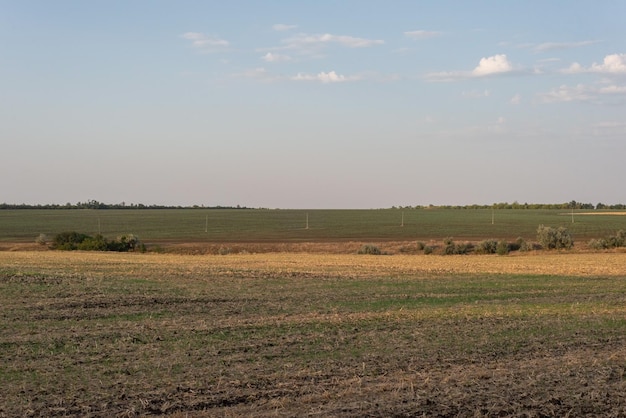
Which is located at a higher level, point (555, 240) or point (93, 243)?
point (555, 240)

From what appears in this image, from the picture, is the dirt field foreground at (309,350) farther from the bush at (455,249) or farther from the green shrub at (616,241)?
the green shrub at (616,241)

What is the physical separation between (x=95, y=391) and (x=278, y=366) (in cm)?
275

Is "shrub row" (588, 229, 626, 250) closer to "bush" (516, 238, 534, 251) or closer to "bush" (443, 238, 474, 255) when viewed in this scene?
"bush" (516, 238, 534, 251)

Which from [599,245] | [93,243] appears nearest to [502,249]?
[599,245]

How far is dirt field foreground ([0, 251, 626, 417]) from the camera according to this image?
8977 mm

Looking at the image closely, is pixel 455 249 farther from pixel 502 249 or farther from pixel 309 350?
pixel 309 350

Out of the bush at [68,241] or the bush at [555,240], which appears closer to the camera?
the bush at [555,240]

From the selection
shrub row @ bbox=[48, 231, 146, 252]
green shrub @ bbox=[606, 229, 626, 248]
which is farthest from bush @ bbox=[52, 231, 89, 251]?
green shrub @ bbox=[606, 229, 626, 248]

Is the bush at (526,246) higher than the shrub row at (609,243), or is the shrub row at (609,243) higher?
the shrub row at (609,243)

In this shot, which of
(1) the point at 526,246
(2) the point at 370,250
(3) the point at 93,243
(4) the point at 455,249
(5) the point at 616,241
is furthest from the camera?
(3) the point at 93,243

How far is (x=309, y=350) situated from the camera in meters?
12.7

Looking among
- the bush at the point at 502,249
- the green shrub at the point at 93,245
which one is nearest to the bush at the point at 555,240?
the bush at the point at 502,249

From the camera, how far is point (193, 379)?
10.3 metres

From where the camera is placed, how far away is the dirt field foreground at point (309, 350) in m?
8.98
